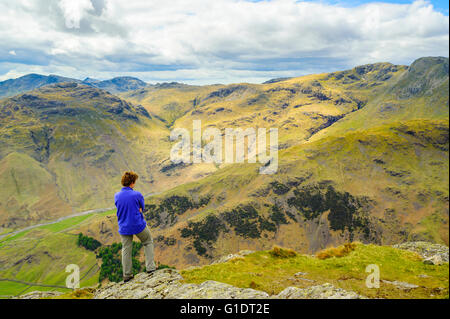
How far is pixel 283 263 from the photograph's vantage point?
2030cm

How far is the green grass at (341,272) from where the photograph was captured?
12.6 m

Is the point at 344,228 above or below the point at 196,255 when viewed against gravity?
above

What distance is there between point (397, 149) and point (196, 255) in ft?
514

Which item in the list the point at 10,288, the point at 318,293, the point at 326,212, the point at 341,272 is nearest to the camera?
the point at 318,293

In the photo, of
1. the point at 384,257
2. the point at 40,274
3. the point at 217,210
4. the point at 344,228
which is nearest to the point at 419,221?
the point at 344,228

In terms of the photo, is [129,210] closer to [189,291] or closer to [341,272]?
[189,291]

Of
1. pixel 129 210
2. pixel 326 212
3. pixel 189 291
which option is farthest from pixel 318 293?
pixel 326 212

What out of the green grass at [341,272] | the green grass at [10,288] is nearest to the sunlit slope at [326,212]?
the green grass at [10,288]

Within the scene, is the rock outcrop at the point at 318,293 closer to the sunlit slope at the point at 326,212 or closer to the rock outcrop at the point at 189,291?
the rock outcrop at the point at 189,291

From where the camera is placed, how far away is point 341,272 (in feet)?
54.5

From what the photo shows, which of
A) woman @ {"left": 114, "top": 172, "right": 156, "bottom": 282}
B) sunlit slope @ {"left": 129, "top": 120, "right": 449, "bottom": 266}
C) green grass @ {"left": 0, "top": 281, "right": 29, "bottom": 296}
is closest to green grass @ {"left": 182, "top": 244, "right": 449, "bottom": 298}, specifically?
woman @ {"left": 114, "top": 172, "right": 156, "bottom": 282}

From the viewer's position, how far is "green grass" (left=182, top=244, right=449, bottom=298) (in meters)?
12.6

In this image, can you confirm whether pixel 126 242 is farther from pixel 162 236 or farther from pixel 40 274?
pixel 40 274

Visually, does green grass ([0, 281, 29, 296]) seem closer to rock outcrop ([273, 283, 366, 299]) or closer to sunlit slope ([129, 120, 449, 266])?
sunlit slope ([129, 120, 449, 266])
